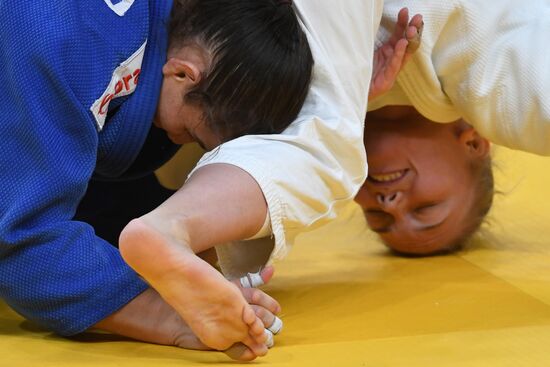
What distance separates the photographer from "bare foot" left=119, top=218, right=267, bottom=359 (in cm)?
97

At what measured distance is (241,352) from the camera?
3.48 ft

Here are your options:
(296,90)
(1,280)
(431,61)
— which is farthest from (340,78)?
(1,280)

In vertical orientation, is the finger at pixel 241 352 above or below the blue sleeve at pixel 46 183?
below

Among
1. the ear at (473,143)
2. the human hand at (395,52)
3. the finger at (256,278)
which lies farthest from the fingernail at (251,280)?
the ear at (473,143)

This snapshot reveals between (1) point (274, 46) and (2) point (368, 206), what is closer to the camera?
(1) point (274, 46)

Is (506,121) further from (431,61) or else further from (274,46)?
(274,46)

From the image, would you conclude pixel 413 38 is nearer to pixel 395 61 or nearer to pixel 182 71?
pixel 395 61

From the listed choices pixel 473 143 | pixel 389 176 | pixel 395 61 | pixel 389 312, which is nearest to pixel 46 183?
pixel 389 312

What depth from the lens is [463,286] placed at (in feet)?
4.87

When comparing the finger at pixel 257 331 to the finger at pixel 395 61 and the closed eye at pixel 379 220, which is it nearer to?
the finger at pixel 395 61

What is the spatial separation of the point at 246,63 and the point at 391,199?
0.54m

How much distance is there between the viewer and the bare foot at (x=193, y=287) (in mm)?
972

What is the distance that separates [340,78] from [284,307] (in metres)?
0.34

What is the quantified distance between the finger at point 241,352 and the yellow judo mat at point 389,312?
2cm
